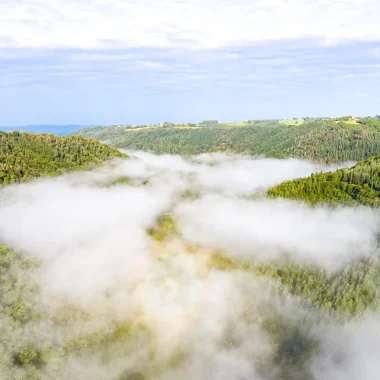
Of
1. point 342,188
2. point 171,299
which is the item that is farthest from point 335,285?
point 342,188

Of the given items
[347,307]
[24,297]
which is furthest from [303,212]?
[24,297]

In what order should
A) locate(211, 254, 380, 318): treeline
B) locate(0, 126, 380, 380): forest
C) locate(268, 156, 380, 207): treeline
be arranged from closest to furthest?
locate(0, 126, 380, 380): forest < locate(211, 254, 380, 318): treeline < locate(268, 156, 380, 207): treeline

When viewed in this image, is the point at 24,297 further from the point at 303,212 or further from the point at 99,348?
the point at 303,212

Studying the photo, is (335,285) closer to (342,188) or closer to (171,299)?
(171,299)

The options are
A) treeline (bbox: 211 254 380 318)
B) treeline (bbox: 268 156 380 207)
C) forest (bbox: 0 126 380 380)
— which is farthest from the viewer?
treeline (bbox: 268 156 380 207)

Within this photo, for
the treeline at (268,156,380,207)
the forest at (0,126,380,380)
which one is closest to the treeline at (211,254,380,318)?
the forest at (0,126,380,380)

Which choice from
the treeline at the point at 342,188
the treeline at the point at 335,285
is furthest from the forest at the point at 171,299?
the treeline at the point at 342,188

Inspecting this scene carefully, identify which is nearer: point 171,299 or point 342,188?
point 171,299

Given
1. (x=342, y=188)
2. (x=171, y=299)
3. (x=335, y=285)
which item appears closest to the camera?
(x=335, y=285)

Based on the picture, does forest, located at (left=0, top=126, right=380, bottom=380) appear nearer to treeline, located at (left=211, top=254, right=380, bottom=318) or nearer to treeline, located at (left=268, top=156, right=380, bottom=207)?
treeline, located at (left=211, top=254, right=380, bottom=318)
